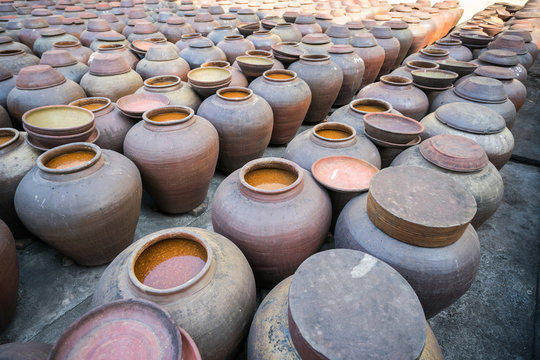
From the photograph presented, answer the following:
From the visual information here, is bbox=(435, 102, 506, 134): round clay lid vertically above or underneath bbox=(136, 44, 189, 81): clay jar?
above

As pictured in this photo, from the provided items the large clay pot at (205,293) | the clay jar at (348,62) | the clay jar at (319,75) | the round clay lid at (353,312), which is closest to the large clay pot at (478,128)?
the clay jar at (319,75)

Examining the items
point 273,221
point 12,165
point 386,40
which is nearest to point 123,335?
point 273,221

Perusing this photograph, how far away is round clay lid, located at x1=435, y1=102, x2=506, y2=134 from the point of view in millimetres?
3484

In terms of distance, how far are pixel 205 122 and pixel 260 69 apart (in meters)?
1.98

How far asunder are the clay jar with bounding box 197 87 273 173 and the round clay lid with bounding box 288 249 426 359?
2.57 meters

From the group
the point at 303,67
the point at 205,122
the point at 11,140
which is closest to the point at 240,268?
the point at 205,122

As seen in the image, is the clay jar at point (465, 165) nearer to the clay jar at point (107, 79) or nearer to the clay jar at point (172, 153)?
the clay jar at point (172, 153)

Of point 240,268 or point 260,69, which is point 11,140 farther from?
point 260,69

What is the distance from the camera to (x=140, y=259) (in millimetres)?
1983


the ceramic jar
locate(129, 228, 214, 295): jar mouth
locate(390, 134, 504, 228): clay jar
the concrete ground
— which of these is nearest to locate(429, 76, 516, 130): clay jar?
the concrete ground

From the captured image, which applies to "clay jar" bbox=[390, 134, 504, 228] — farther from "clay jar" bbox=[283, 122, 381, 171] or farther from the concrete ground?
the concrete ground

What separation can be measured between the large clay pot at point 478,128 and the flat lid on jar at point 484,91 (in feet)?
2.51

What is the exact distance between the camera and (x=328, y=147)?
124 inches

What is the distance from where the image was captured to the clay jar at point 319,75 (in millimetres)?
5348
